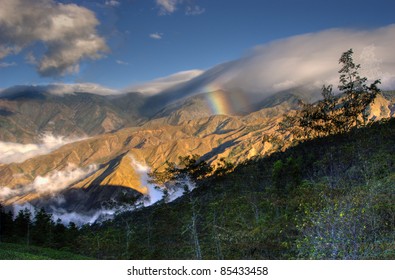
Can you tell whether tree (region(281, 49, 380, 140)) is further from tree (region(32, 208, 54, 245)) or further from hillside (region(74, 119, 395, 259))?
tree (region(32, 208, 54, 245))

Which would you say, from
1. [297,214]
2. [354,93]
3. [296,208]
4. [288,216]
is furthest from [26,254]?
[354,93]

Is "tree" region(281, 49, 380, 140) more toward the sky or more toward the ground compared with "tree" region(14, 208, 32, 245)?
more toward the sky

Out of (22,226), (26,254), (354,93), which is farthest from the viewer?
(22,226)

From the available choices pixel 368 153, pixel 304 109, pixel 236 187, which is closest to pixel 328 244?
pixel 368 153

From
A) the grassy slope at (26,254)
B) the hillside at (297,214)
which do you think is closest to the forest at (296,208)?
the hillside at (297,214)

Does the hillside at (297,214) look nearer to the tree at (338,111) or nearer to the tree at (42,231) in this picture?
the tree at (338,111)

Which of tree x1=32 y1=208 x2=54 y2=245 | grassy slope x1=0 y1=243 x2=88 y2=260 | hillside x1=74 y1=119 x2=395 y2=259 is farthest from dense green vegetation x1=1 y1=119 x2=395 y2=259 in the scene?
grassy slope x1=0 y1=243 x2=88 y2=260

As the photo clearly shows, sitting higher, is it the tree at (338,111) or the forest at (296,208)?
the tree at (338,111)

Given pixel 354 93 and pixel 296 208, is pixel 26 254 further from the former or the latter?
pixel 354 93

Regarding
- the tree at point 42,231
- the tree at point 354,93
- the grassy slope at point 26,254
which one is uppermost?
the tree at point 354,93

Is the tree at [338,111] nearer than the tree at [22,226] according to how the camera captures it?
Yes
